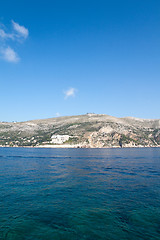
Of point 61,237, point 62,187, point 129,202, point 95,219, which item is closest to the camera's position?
point 61,237

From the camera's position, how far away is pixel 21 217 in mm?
Answer: 21750

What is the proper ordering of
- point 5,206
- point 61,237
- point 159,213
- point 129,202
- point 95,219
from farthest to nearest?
point 129,202
point 5,206
point 159,213
point 95,219
point 61,237

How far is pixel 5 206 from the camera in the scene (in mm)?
25094

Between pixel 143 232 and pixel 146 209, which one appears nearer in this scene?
pixel 143 232

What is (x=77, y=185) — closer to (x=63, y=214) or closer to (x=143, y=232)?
(x=63, y=214)

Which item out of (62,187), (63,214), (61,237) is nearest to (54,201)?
(63,214)

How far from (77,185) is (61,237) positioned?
20787 mm

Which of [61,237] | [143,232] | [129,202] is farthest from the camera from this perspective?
[129,202]

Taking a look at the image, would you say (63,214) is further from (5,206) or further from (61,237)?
(5,206)

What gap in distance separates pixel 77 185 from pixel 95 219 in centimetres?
1680

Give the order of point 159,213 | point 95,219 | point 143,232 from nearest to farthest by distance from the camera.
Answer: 1. point 143,232
2. point 95,219
3. point 159,213

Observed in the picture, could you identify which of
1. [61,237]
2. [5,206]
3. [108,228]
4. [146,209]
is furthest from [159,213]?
[5,206]

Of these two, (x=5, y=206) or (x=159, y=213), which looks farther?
(x=5, y=206)

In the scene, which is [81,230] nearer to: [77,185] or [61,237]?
[61,237]
